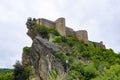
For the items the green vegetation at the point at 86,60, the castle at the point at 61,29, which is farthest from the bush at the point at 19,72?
the castle at the point at 61,29

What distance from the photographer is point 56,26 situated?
6450 cm

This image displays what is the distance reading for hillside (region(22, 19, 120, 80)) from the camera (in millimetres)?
47312

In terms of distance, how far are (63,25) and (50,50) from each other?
13.9m

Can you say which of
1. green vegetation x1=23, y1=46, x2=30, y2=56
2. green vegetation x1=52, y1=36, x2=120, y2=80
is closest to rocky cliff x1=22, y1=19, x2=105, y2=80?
green vegetation x1=23, y1=46, x2=30, y2=56

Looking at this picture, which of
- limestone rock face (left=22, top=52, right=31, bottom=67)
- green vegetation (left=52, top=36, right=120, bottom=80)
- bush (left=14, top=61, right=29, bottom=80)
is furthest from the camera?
limestone rock face (left=22, top=52, right=31, bottom=67)

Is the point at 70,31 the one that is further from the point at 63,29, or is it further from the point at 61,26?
the point at 61,26

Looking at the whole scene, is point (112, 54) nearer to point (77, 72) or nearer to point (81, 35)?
point (81, 35)

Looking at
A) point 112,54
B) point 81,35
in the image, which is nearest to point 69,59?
point 112,54

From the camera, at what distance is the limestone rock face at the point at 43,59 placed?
4975 cm

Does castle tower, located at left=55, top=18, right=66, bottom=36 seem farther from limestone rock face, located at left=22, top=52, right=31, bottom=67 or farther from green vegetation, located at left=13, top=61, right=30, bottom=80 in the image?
green vegetation, located at left=13, top=61, right=30, bottom=80

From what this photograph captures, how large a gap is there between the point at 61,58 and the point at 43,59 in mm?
3452

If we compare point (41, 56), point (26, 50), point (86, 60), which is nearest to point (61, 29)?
point (26, 50)

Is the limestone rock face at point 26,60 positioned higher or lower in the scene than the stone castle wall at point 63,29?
lower

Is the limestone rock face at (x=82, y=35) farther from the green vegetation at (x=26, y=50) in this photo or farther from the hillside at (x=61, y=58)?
the green vegetation at (x=26, y=50)
